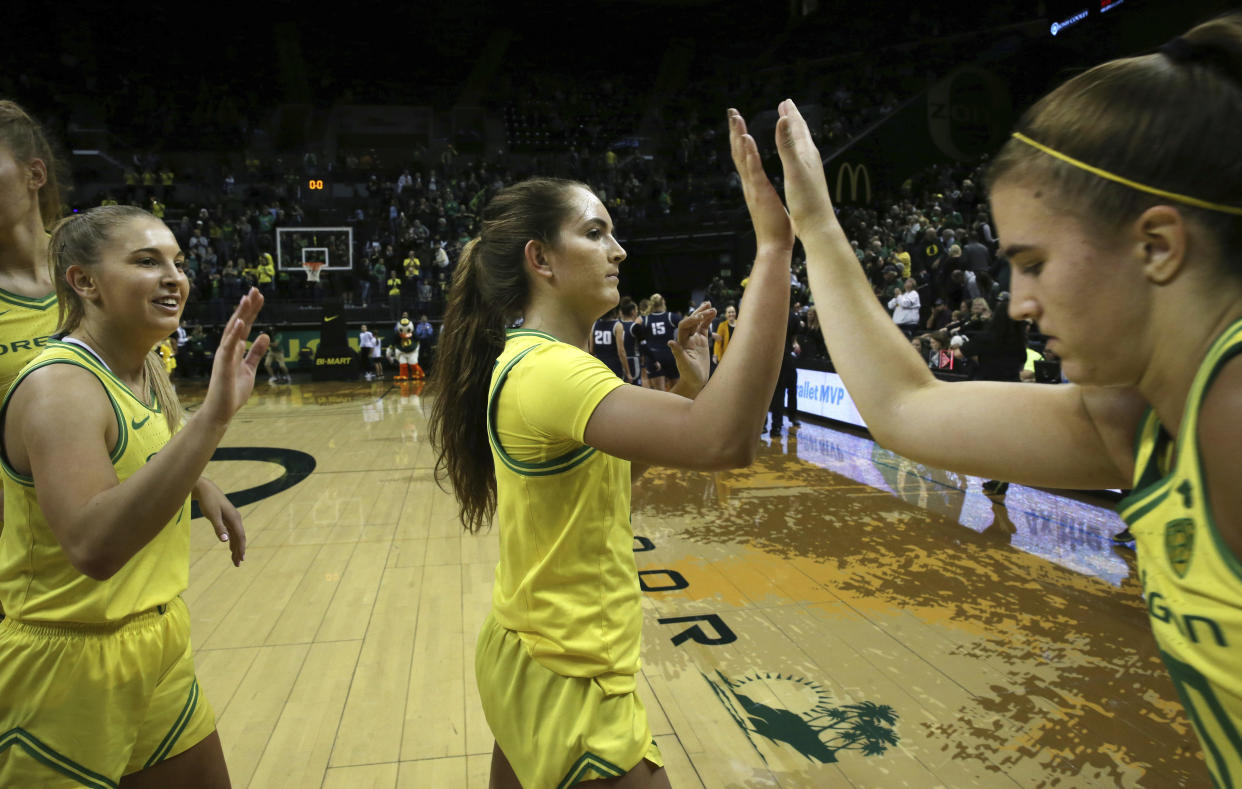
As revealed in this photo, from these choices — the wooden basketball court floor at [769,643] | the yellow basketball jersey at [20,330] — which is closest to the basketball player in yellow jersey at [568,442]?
the yellow basketball jersey at [20,330]

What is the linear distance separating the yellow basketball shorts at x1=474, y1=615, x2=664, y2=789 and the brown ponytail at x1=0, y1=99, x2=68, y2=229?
172cm

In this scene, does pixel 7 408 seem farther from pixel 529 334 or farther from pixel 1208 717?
pixel 1208 717

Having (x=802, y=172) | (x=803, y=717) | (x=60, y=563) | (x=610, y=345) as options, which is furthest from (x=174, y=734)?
(x=610, y=345)

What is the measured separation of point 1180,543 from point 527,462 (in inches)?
38.9

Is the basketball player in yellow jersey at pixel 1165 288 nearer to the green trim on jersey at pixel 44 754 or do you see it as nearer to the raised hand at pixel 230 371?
the raised hand at pixel 230 371

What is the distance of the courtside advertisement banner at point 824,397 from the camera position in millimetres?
9328

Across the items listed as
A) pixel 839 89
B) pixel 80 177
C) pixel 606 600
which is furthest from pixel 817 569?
pixel 80 177

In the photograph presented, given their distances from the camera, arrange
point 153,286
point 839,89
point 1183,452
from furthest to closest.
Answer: point 839,89
point 153,286
point 1183,452

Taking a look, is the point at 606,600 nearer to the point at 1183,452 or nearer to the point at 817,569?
the point at 1183,452

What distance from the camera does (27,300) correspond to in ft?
6.62

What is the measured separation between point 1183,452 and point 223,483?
7.54 meters

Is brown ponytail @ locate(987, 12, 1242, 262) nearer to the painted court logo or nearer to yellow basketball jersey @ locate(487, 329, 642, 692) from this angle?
yellow basketball jersey @ locate(487, 329, 642, 692)

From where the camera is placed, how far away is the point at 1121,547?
474 centimetres

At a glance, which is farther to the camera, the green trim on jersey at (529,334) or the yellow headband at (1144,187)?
the green trim on jersey at (529,334)
